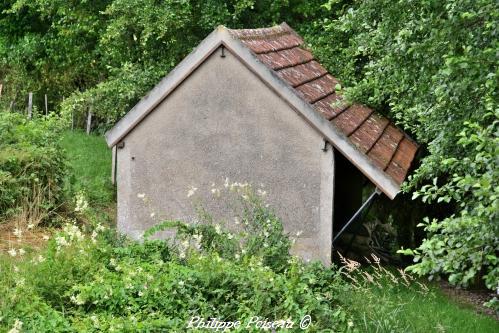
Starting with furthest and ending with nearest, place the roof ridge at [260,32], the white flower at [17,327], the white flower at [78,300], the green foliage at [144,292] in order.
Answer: the roof ridge at [260,32] → the white flower at [78,300] → the green foliage at [144,292] → the white flower at [17,327]

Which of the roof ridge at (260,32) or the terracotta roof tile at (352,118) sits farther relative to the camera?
the roof ridge at (260,32)

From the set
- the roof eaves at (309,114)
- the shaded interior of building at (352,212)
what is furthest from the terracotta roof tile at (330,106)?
the shaded interior of building at (352,212)

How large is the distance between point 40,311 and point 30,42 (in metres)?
16.7

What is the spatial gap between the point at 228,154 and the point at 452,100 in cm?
401

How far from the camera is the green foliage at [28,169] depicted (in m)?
11.5

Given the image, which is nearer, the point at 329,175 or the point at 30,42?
the point at 329,175

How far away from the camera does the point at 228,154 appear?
10.5 metres

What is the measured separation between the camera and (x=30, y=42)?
71.6 ft

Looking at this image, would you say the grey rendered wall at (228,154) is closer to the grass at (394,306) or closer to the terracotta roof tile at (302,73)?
the terracotta roof tile at (302,73)

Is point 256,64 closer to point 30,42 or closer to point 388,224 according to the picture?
point 388,224

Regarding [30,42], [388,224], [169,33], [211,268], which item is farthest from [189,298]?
[30,42]

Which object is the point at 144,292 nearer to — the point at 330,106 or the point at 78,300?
the point at 78,300

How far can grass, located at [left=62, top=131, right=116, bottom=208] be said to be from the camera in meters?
14.7

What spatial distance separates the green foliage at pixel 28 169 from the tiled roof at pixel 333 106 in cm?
347
